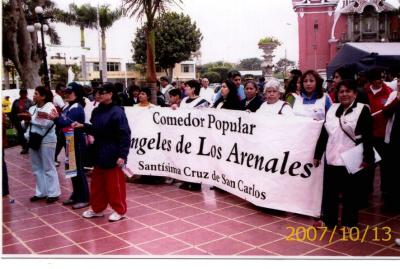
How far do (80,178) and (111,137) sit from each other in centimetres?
123

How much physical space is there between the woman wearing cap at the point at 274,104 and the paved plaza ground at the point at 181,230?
4.06 feet

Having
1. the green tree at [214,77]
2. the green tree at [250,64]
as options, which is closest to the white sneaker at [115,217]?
the green tree at [214,77]

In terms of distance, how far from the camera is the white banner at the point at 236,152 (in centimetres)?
527

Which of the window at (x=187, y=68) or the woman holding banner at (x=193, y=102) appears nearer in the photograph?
the woman holding banner at (x=193, y=102)

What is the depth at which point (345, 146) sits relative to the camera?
4.61 metres

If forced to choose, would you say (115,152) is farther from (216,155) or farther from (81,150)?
(216,155)

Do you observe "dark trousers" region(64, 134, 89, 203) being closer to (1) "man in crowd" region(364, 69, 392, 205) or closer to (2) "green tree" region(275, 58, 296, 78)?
(1) "man in crowd" region(364, 69, 392, 205)

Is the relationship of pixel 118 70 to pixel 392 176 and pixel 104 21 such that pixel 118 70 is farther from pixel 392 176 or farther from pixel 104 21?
pixel 392 176

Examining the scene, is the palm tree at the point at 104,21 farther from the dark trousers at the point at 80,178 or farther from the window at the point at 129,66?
the dark trousers at the point at 80,178

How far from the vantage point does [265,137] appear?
5543 mm

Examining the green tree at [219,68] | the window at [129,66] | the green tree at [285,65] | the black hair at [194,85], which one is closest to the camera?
the black hair at [194,85]

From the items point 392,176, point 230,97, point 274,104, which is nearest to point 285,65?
point 230,97
